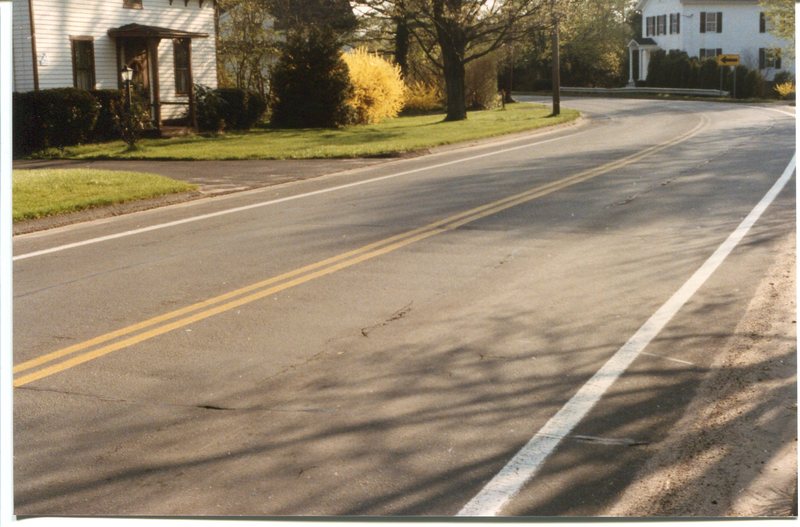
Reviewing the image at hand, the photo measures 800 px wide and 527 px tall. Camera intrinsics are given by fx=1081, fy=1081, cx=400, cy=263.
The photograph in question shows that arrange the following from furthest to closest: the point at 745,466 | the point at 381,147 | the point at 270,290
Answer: the point at 381,147
the point at 270,290
the point at 745,466

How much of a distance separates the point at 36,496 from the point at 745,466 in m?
3.41

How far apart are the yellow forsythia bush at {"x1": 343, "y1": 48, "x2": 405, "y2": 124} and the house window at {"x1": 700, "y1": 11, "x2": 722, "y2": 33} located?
42.1 metres

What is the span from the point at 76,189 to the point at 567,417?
12.7 meters

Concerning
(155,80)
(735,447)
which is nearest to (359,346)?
(735,447)

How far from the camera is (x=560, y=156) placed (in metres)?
23.4

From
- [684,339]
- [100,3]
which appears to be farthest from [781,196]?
[100,3]

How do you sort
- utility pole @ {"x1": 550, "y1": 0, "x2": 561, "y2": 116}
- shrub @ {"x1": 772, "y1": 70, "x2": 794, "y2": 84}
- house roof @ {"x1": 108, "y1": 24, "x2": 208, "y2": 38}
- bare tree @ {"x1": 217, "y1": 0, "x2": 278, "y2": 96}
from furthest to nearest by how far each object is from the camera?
shrub @ {"x1": 772, "y1": 70, "x2": 794, "y2": 84} → bare tree @ {"x1": 217, "y1": 0, "x2": 278, "y2": 96} → utility pole @ {"x1": 550, "y1": 0, "x2": 561, "y2": 116} → house roof @ {"x1": 108, "y1": 24, "x2": 208, "y2": 38}

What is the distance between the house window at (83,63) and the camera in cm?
3122

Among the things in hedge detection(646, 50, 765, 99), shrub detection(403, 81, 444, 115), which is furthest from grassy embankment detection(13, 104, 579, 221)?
hedge detection(646, 50, 765, 99)

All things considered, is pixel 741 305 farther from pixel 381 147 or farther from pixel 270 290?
pixel 381 147

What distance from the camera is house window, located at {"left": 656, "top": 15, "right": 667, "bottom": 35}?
82000 mm

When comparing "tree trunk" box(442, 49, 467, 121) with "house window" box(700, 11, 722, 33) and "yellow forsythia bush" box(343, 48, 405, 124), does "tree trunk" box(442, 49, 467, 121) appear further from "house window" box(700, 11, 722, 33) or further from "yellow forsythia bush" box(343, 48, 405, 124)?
"house window" box(700, 11, 722, 33)

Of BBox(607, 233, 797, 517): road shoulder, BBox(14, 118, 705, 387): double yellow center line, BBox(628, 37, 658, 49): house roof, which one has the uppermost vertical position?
BBox(628, 37, 658, 49): house roof

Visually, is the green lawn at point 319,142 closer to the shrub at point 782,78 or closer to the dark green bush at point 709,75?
the dark green bush at point 709,75
